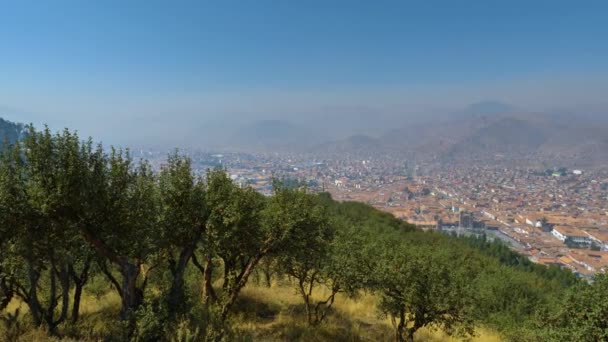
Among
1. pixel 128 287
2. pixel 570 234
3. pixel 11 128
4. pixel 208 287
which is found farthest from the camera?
pixel 11 128

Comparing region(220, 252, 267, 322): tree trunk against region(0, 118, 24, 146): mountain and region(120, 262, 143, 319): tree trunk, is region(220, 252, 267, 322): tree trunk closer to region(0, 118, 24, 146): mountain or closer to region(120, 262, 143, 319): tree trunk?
region(120, 262, 143, 319): tree trunk

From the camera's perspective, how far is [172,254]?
41.3 feet

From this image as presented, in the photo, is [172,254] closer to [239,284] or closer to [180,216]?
[180,216]

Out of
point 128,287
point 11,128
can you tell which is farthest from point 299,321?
point 11,128

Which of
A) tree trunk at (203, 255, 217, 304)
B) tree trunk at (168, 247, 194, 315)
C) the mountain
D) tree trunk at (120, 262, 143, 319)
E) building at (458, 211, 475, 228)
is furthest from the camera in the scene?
the mountain

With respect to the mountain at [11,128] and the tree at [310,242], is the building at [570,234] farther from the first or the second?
the mountain at [11,128]

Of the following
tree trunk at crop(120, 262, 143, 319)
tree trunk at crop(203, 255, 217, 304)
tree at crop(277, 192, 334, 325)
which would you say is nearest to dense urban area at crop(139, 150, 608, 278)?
tree at crop(277, 192, 334, 325)

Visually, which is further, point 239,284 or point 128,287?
point 239,284

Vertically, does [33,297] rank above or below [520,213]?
above

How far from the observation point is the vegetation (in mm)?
9461

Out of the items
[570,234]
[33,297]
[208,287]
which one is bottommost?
[570,234]

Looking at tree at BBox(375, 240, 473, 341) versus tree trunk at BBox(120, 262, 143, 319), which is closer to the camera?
tree trunk at BBox(120, 262, 143, 319)

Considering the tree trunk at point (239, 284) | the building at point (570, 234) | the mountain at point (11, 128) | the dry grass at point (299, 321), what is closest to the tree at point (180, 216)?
the tree trunk at point (239, 284)

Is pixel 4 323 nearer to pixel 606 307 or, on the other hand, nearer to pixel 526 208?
pixel 606 307
